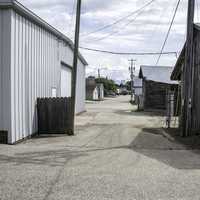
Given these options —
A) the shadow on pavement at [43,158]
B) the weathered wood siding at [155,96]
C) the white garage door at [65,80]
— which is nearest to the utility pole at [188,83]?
the shadow on pavement at [43,158]

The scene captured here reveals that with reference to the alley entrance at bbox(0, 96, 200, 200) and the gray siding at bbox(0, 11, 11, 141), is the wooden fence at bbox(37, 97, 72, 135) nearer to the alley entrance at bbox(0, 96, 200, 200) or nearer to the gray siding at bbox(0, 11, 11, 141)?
the alley entrance at bbox(0, 96, 200, 200)

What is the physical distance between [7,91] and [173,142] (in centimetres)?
635

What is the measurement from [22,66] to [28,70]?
715 mm

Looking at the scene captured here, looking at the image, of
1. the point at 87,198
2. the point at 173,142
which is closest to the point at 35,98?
the point at 173,142

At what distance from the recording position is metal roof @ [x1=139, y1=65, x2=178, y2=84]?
40.6 m

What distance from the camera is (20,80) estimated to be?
13984 millimetres

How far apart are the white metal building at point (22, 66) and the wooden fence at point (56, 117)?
0.51 meters

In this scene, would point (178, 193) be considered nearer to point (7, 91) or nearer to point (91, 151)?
point (91, 151)

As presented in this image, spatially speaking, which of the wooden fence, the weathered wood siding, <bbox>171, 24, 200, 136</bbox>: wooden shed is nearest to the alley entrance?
the wooden fence

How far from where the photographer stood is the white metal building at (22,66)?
13078 millimetres

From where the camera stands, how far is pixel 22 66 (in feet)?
46.7

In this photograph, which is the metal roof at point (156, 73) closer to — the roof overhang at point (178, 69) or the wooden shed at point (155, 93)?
the wooden shed at point (155, 93)

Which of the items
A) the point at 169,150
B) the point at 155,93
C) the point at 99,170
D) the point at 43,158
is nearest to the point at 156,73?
the point at 155,93

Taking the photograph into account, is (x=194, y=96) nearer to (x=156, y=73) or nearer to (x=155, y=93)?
(x=155, y=93)
